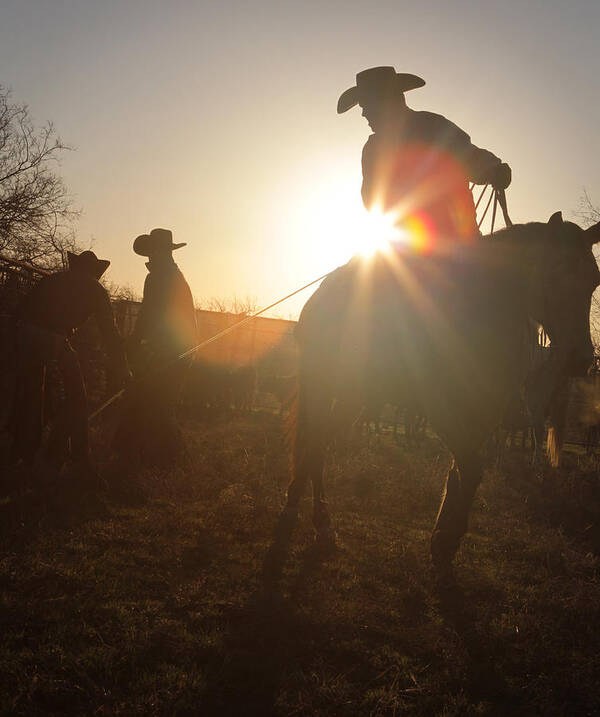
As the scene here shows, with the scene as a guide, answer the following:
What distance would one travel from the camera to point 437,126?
469 cm

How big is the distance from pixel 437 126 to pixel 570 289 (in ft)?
5.89

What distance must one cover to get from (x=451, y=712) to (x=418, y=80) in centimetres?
462

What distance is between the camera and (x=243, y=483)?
6973mm

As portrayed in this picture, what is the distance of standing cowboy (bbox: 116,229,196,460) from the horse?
3.29m

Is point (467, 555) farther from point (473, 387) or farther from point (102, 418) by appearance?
point (102, 418)

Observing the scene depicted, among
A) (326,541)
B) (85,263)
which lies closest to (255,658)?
(326,541)

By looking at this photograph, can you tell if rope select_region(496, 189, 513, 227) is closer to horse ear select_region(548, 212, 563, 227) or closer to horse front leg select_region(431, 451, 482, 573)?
horse ear select_region(548, 212, 563, 227)

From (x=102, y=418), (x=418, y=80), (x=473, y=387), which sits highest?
(x=418, y=80)

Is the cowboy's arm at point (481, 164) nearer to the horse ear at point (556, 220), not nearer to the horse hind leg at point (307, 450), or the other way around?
the horse ear at point (556, 220)

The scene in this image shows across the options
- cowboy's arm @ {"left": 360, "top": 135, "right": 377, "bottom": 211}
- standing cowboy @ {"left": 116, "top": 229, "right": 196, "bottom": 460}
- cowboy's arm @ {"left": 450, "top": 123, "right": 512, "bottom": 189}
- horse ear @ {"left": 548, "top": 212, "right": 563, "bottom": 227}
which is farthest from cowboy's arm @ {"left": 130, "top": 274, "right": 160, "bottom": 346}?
horse ear @ {"left": 548, "top": 212, "right": 563, "bottom": 227}

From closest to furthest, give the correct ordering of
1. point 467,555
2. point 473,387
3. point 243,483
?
1. point 473,387
2. point 467,555
3. point 243,483

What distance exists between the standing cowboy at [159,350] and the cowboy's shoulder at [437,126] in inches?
161

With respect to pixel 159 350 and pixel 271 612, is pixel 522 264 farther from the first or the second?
pixel 159 350

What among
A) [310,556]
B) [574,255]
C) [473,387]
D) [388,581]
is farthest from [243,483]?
[574,255]
